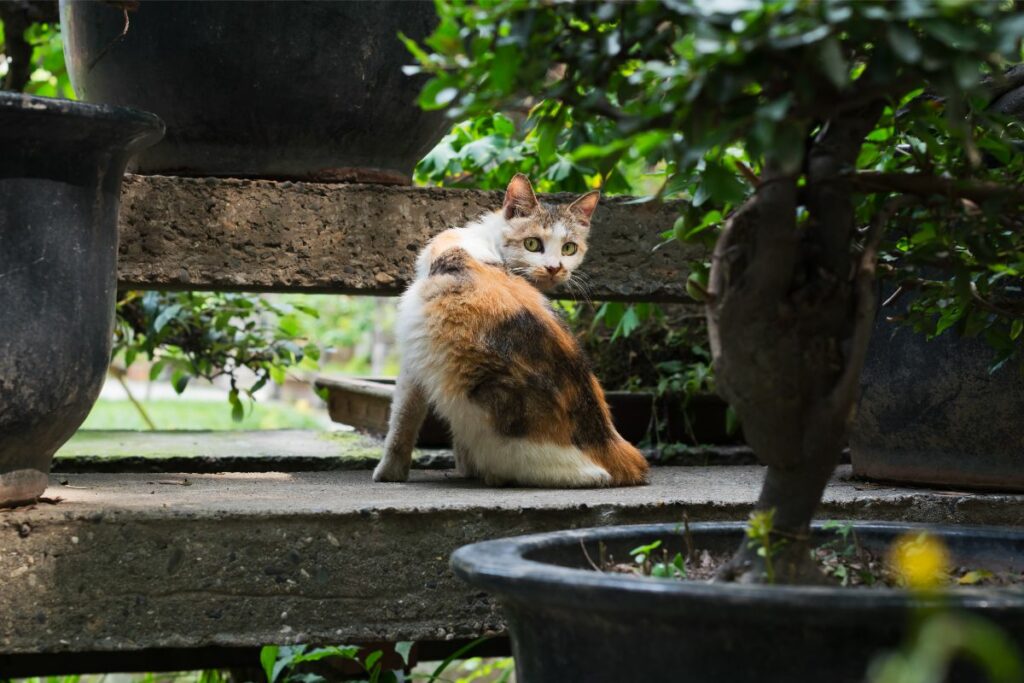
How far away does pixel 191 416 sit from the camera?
329 inches

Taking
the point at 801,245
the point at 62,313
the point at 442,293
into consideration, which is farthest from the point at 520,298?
the point at 801,245

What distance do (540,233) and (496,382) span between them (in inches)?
21.1

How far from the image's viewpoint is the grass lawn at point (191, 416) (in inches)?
313

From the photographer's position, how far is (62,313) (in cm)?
205

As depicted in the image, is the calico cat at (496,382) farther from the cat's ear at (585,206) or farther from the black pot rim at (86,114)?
the black pot rim at (86,114)

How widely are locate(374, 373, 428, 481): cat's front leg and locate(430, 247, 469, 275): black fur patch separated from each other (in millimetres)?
288

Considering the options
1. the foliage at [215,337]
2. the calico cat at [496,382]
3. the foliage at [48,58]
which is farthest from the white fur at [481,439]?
the foliage at [48,58]

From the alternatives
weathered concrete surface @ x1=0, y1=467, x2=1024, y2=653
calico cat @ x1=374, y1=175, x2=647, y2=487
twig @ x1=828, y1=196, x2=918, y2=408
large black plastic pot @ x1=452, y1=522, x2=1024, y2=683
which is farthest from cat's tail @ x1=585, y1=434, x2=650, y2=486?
twig @ x1=828, y1=196, x2=918, y2=408

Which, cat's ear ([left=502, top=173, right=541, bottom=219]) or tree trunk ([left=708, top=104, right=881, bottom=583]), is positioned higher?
cat's ear ([left=502, top=173, right=541, bottom=219])

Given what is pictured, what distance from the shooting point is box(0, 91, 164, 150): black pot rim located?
75.7 inches

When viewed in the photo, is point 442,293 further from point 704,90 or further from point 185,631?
point 704,90

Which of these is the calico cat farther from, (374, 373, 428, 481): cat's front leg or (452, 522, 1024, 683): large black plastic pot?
(452, 522, 1024, 683): large black plastic pot

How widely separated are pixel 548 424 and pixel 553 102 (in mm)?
1197

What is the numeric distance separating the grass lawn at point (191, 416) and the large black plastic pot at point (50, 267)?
552 cm
